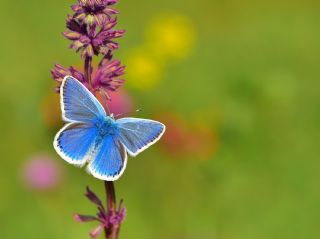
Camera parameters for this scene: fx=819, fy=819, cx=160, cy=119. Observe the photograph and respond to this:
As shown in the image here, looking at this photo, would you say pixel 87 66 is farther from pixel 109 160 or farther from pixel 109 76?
pixel 109 160

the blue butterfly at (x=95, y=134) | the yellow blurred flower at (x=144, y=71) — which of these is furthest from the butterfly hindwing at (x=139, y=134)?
the yellow blurred flower at (x=144, y=71)

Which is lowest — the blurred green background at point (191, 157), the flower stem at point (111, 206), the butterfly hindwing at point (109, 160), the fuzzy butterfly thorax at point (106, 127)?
the blurred green background at point (191, 157)

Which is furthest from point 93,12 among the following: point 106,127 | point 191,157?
point 191,157

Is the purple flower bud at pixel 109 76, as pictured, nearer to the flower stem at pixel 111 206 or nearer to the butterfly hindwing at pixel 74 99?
the butterfly hindwing at pixel 74 99

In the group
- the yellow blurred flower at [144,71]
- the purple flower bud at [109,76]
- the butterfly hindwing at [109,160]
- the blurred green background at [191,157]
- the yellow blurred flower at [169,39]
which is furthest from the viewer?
the yellow blurred flower at [169,39]

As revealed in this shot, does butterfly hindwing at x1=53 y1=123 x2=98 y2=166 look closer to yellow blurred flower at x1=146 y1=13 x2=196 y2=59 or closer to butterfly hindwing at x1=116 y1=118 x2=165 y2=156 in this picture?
butterfly hindwing at x1=116 y1=118 x2=165 y2=156

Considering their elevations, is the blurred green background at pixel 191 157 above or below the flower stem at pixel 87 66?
below

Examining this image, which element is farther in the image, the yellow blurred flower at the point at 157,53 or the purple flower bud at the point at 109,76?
the yellow blurred flower at the point at 157,53
